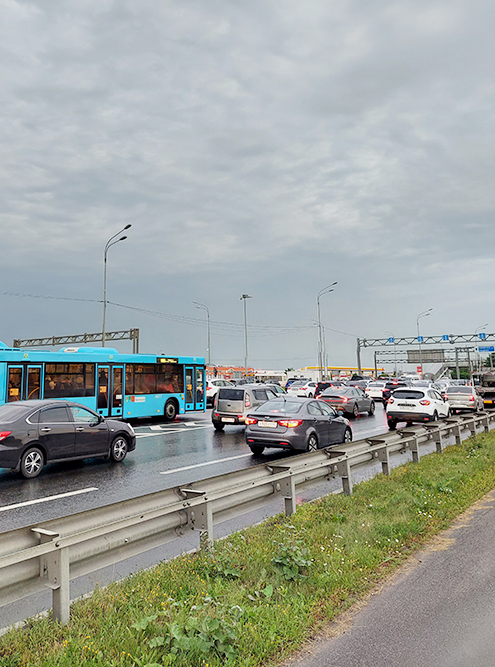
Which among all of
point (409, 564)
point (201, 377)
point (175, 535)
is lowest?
point (409, 564)

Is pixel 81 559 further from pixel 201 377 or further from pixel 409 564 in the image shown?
pixel 201 377

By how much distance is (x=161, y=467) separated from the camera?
1220 centimetres

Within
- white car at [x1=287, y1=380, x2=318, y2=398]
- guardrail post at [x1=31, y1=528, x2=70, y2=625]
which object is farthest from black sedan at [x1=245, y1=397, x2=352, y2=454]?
white car at [x1=287, y1=380, x2=318, y2=398]

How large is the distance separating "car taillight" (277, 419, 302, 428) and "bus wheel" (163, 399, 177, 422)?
1103 centimetres

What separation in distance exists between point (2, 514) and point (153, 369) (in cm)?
1449

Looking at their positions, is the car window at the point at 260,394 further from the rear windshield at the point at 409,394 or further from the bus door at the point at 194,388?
the rear windshield at the point at 409,394

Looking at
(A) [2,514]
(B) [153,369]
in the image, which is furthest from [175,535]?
(B) [153,369]

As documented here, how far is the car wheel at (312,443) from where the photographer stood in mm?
13045

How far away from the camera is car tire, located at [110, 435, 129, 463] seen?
41.8 feet

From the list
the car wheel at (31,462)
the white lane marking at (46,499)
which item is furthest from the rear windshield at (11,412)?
the white lane marking at (46,499)

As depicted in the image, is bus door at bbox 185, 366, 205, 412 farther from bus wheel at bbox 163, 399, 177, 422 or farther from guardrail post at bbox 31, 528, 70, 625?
guardrail post at bbox 31, 528, 70, 625

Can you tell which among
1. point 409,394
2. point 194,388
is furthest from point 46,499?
point 409,394

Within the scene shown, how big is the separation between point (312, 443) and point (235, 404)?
6.68m

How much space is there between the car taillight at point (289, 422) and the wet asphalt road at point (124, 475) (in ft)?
Result: 2.83
